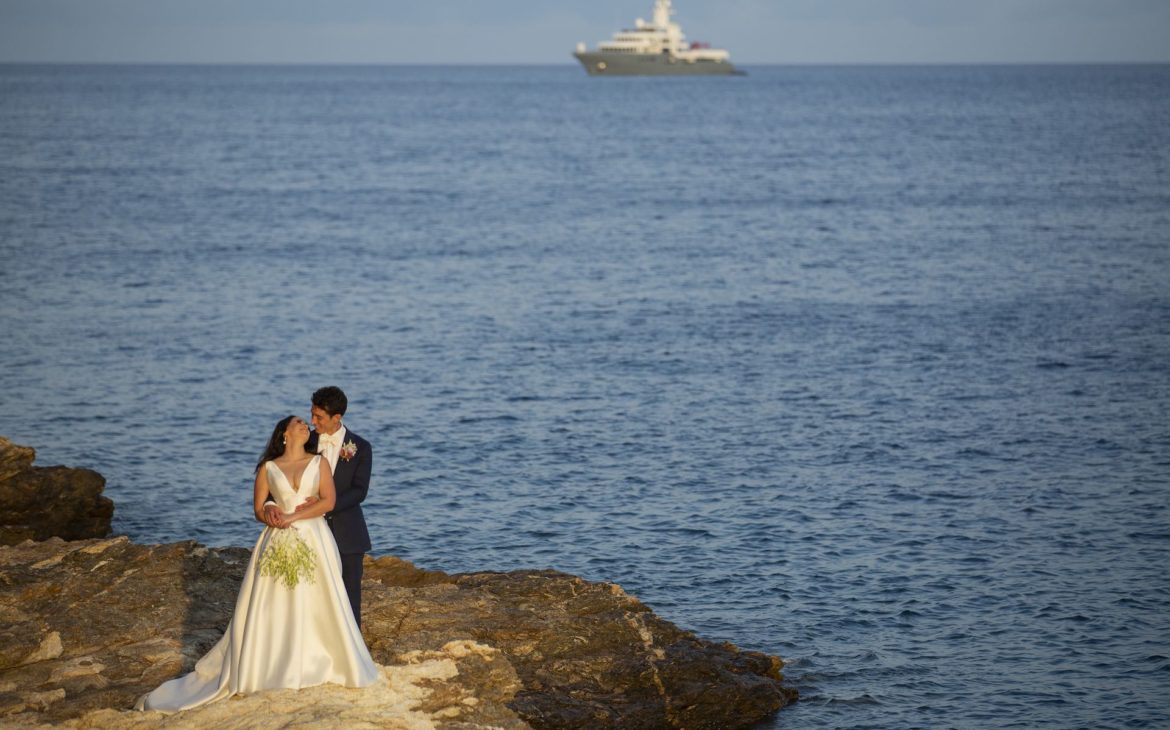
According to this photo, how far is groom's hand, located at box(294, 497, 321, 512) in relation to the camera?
12.2 m

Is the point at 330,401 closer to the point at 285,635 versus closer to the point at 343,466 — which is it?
the point at 343,466

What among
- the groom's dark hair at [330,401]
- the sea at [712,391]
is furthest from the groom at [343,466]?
the sea at [712,391]

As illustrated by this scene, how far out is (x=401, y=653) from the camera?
14.1m

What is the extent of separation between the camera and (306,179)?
85.4 m

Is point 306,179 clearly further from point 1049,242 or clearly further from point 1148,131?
point 1148,131

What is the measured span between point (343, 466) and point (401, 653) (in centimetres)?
269

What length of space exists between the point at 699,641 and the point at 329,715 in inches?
227

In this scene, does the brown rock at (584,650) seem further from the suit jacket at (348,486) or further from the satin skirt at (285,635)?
the suit jacket at (348,486)

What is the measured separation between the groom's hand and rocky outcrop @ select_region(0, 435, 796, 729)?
5.68 ft

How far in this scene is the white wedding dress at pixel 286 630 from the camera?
1225 centimetres

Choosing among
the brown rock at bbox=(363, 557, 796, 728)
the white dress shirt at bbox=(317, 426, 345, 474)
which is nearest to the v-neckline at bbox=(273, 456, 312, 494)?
the white dress shirt at bbox=(317, 426, 345, 474)

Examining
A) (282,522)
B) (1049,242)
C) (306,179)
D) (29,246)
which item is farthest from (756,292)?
(306,179)

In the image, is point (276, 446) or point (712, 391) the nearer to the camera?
point (276, 446)

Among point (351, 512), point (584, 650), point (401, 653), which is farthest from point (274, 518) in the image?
point (584, 650)
